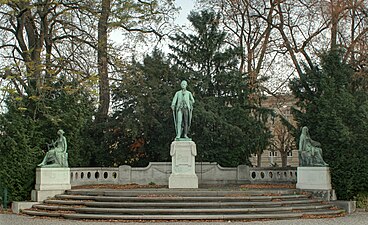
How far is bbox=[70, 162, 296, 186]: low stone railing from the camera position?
22.8 m

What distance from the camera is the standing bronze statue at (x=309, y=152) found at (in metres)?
19.1

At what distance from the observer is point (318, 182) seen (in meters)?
18.7

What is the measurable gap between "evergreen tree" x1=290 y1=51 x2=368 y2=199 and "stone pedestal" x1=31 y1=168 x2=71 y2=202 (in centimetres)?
978

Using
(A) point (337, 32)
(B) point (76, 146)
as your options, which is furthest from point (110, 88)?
(A) point (337, 32)

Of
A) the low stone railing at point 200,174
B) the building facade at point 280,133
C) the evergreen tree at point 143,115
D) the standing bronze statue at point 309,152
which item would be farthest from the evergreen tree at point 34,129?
the building facade at point 280,133

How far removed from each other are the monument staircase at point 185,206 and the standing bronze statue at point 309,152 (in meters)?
1.79

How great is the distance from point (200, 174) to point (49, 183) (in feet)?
24.5

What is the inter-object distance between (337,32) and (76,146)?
13.8 metres

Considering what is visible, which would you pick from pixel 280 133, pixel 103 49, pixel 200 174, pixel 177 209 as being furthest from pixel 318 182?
pixel 280 133

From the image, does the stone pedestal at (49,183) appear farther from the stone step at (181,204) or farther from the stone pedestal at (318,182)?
the stone pedestal at (318,182)

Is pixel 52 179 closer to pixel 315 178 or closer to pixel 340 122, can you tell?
pixel 315 178

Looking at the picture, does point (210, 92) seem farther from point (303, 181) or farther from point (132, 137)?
point (303, 181)

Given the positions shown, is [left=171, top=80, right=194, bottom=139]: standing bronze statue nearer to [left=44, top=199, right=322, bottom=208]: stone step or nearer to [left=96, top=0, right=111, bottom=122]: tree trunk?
[left=96, top=0, right=111, bottom=122]: tree trunk

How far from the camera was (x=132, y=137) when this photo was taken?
25328mm
